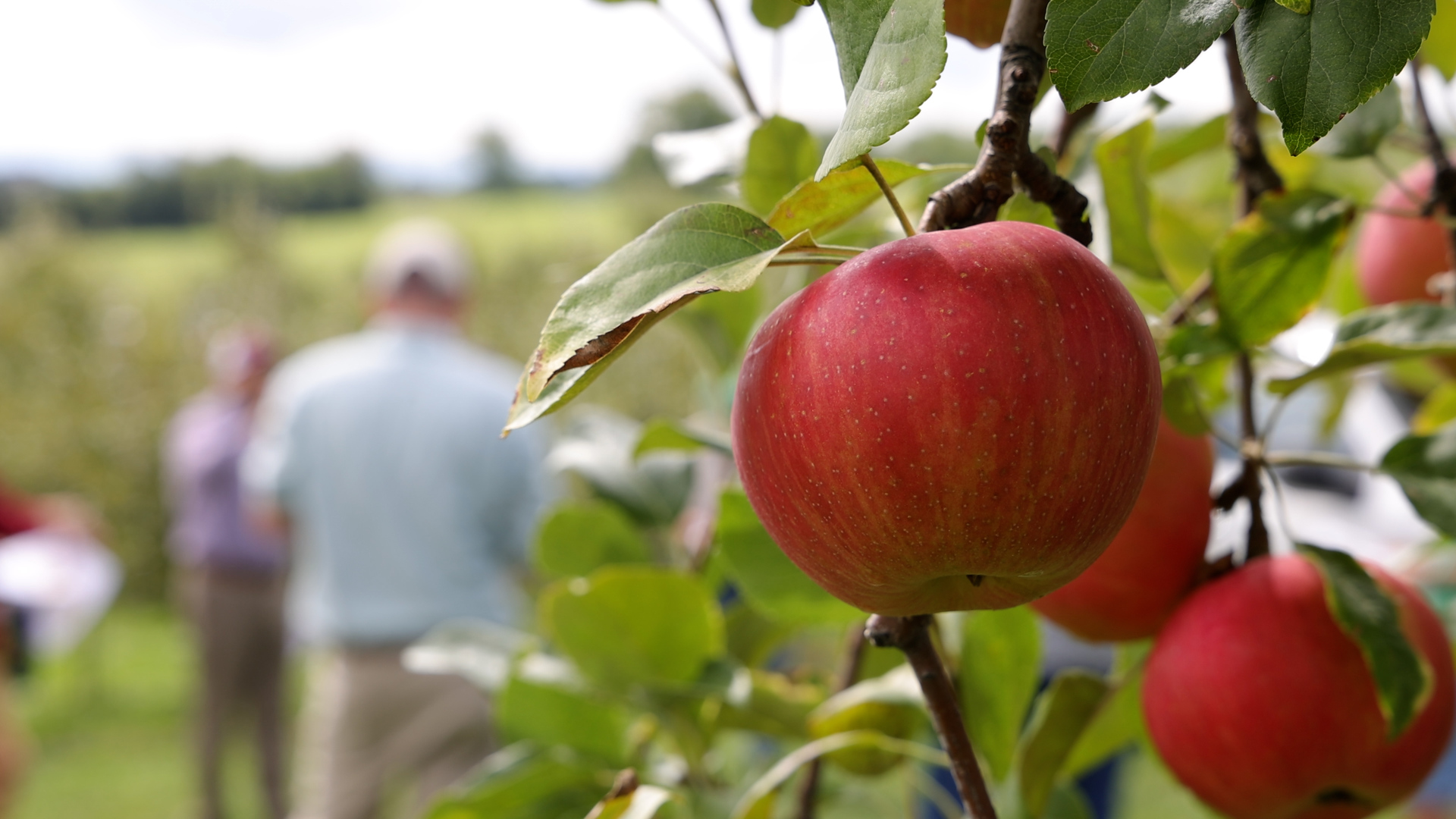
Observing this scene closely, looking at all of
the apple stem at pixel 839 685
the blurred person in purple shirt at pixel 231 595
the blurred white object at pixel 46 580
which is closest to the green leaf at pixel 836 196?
the apple stem at pixel 839 685

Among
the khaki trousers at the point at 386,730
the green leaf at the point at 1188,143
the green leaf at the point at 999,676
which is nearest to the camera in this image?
the green leaf at the point at 999,676

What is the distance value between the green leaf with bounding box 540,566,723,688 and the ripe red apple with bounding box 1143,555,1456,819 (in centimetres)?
22

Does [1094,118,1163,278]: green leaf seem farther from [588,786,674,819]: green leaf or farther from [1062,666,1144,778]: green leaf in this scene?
[588,786,674,819]: green leaf

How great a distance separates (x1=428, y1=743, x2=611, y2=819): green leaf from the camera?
1.82 ft

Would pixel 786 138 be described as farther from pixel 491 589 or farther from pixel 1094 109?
pixel 491 589

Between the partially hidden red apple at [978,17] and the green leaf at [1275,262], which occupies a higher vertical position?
the partially hidden red apple at [978,17]

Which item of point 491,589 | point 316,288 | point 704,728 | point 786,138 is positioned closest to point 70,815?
point 491,589

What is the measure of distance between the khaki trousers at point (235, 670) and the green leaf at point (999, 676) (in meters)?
3.41

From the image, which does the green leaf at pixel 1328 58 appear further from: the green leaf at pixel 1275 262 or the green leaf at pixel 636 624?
the green leaf at pixel 636 624

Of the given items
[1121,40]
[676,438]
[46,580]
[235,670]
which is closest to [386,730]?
[46,580]

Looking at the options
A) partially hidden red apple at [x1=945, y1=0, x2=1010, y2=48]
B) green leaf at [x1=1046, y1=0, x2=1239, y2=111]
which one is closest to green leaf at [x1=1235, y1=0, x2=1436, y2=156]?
green leaf at [x1=1046, y1=0, x2=1239, y2=111]

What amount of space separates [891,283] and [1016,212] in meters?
0.09

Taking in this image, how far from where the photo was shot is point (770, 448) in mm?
293

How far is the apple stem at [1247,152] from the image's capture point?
0.46 m
